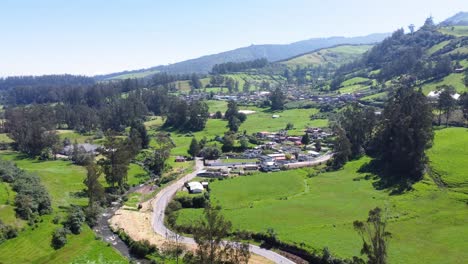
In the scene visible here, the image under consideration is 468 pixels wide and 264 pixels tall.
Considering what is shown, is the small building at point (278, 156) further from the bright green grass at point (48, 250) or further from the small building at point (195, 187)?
the bright green grass at point (48, 250)

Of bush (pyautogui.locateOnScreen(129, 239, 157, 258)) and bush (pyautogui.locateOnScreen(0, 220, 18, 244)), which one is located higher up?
bush (pyautogui.locateOnScreen(0, 220, 18, 244))

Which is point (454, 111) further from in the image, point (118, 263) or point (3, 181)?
point (3, 181)

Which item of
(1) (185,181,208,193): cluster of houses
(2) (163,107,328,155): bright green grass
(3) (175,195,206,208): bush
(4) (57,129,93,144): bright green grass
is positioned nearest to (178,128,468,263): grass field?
A: (1) (185,181,208,193): cluster of houses

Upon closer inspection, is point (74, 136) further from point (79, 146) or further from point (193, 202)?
point (193, 202)

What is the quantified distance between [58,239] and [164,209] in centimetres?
2353

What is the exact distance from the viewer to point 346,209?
81250 millimetres

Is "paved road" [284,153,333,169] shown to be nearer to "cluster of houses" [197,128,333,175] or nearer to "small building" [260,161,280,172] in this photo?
"cluster of houses" [197,128,333,175]

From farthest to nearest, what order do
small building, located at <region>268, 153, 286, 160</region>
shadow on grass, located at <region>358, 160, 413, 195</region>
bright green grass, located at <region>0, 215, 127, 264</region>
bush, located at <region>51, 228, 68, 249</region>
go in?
small building, located at <region>268, 153, 286, 160</region> < shadow on grass, located at <region>358, 160, 413, 195</region> < bush, located at <region>51, 228, 68, 249</region> < bright green grass, located at <region>0, 215, 127, 264</region>

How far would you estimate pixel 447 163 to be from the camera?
320 feet

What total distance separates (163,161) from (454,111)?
10060 cm

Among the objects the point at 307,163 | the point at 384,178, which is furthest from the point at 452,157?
the point at 307,163

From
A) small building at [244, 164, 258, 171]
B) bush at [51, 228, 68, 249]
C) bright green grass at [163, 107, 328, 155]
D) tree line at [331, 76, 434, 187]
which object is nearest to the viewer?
bush at [51, 228, 68, 249]

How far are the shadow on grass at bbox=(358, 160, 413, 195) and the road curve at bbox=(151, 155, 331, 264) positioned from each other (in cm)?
1952

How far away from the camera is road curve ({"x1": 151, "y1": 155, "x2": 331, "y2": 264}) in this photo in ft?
219
